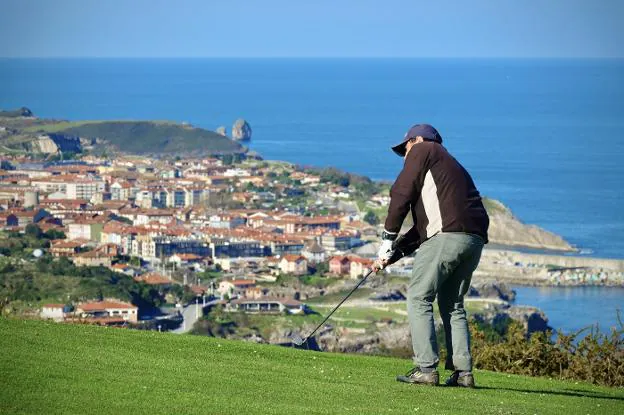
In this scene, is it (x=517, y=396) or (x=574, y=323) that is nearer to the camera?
(x=517, y=396)

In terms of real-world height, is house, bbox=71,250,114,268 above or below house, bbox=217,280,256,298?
above

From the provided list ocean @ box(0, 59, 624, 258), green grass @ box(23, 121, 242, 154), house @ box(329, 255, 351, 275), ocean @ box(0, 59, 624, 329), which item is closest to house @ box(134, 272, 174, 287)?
house @ box(329, 255, 351, 275)

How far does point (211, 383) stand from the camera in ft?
18.6

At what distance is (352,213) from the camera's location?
53.5 m

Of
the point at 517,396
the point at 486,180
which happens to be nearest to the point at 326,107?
the point at 486,180

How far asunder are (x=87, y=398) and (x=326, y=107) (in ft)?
414

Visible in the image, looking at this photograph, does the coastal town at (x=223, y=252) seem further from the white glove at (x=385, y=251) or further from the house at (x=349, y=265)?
the white glove at (x=385, y=251)

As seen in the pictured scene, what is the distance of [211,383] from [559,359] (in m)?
3.49

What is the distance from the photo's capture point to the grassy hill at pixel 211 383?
17.0 feet

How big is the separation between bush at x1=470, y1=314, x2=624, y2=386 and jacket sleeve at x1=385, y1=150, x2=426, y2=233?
2694 millimetres

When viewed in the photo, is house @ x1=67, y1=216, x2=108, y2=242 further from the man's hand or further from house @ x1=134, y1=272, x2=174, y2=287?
the man's hand

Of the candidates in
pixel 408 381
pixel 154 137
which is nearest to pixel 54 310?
pixel 408 381

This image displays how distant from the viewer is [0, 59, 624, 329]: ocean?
60.1 meters

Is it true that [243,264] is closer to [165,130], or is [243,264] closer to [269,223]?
[269,223]
